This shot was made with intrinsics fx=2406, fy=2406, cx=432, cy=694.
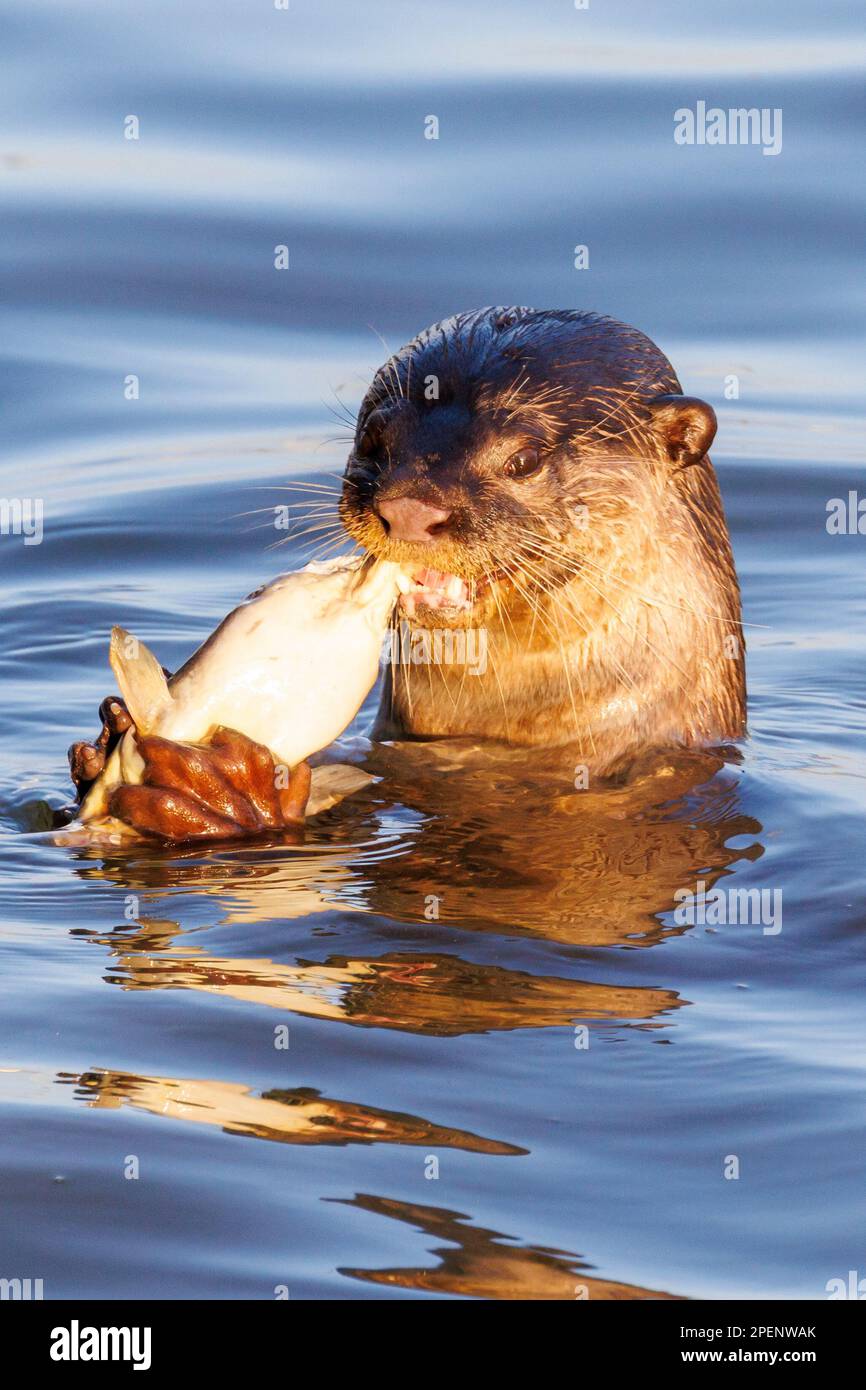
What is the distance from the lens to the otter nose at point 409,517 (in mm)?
5473

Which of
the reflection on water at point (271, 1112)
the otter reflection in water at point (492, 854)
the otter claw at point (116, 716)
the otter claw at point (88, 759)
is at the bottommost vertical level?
the reflection on water at point (271, 1112)

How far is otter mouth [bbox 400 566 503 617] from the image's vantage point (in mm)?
5703

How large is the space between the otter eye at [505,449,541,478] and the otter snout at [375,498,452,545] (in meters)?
0.31

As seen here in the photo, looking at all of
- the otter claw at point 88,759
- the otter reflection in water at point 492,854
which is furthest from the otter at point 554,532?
the otter claw at point 88,759

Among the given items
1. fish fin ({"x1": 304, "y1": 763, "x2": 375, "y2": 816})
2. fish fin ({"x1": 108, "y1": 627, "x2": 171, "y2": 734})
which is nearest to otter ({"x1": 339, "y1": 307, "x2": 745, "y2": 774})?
fish fin ({"x1": 304, "y1": 763, "x2": 375, "y2": 816})

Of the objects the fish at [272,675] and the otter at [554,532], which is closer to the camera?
the fish at [272,675]

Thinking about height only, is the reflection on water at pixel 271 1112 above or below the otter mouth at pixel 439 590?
below

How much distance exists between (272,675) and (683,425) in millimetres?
1418

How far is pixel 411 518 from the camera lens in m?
5.50

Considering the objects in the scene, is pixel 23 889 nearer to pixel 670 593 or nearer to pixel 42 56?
pixel 670 593

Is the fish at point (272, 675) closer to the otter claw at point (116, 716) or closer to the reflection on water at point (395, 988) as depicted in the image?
the otter claw at point (116, 716)

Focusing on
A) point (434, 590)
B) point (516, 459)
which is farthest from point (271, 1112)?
point (516, 459)

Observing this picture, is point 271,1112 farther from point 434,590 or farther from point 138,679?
point 434,590

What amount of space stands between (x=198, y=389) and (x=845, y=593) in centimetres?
327
